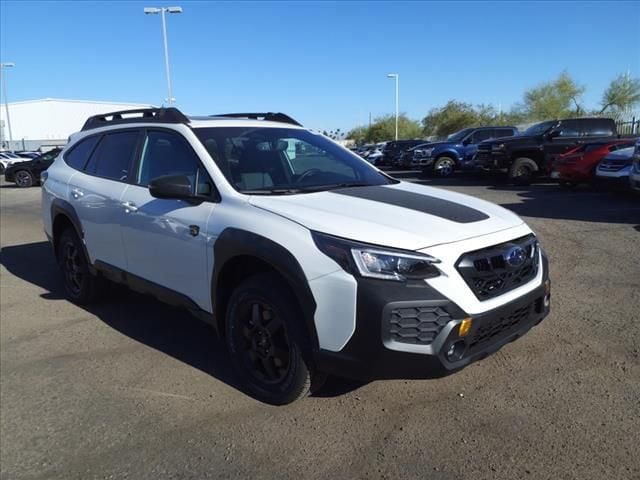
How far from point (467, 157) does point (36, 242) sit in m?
15.0

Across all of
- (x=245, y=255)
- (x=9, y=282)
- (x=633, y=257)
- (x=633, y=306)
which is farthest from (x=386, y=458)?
(x=9, y=282)

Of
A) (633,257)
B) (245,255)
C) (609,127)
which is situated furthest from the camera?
(609,127)

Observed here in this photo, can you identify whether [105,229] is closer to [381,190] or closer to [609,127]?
[381,190]

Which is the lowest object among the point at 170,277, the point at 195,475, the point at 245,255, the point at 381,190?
the point at 195,475

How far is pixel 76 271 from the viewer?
523 centimetres

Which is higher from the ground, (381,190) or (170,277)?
(381,190)

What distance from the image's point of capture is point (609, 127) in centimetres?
1553

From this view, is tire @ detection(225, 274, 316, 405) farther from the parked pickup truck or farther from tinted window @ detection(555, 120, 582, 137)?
the parked pickup truck

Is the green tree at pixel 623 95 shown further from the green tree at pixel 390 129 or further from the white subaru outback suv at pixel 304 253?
the white subaru outback suv at pixel 304 253

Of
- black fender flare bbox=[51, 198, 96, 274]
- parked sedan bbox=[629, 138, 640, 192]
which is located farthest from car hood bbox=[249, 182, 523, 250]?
parked sedan bbox=[629, 138, 640, 192]

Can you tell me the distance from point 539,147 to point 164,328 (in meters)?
13.4

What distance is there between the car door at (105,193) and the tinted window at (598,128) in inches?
574

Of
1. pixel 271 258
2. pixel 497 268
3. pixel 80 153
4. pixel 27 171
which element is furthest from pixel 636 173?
pixel 27 171

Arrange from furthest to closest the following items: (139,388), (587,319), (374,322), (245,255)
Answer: (587,319), (139,388), (245,255), (374,322)
